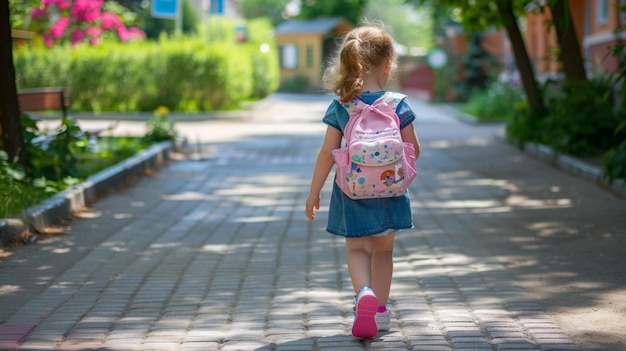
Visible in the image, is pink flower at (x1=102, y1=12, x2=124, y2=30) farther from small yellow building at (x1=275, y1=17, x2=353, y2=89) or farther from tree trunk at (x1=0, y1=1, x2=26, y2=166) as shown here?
small yellow building at (x1=275, y1=17, x2=353, y2=89)

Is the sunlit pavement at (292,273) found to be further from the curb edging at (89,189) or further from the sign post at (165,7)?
the sign post at (165,7)

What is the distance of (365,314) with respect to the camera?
5012mm

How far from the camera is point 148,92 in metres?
30.1

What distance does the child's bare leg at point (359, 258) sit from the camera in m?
5.22

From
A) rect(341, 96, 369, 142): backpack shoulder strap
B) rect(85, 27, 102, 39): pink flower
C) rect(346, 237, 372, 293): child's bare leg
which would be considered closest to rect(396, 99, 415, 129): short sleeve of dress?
rect(341, 96, 369, 142): backpack shoulder strap

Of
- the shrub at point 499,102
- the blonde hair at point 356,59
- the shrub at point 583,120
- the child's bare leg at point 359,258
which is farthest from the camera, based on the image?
the shrub at point 499,102

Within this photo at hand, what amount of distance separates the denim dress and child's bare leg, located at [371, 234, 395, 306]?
21cm

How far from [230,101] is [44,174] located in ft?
67.0

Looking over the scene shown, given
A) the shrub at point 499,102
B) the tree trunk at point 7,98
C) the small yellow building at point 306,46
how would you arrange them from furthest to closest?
the small yellow building at point 306,46 < the shrub at point 499,102 < the tree trunk at point 7,98

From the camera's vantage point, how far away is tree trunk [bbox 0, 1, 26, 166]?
9766 millimetres

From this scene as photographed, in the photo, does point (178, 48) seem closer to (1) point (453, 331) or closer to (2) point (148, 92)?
(2) point (148, 92)

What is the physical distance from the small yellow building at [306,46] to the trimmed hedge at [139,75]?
33286 mm

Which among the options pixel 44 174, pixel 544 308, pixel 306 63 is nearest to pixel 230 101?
pixel 44 174

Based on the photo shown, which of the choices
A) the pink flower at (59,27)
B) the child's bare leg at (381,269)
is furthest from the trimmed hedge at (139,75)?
the child's bare leg at (381,269)
